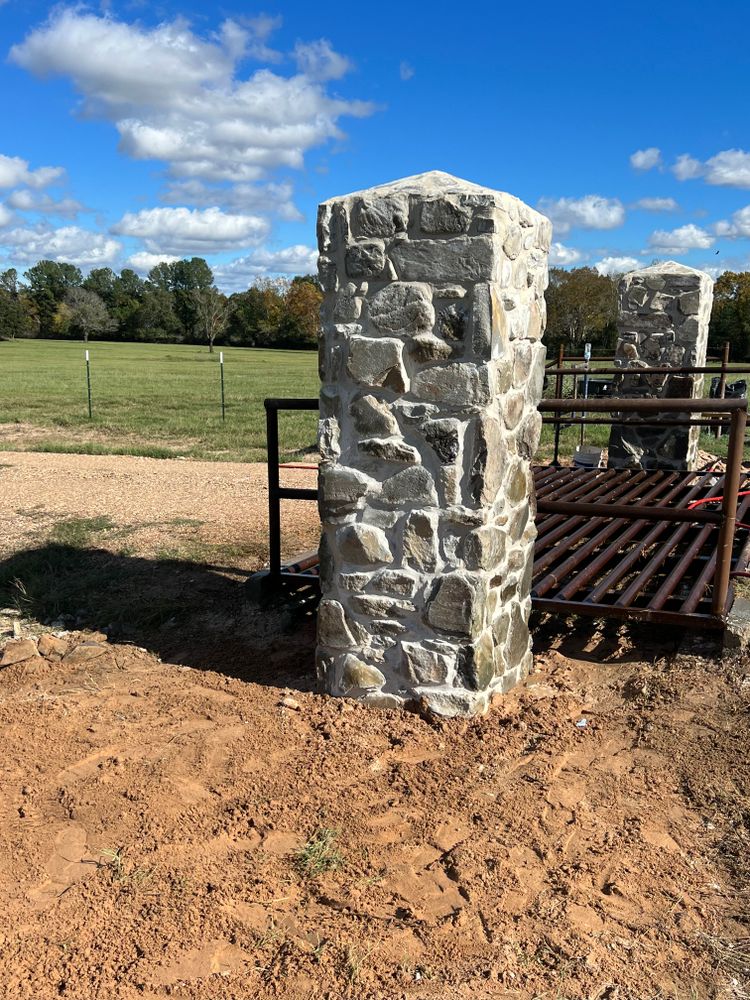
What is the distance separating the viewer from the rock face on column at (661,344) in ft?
28.3

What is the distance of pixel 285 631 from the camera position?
4.72 meters

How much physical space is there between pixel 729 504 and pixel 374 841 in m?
2.28

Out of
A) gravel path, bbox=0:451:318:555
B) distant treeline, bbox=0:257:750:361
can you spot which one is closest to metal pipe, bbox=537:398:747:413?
gravel path, bbox=0:451:318:555

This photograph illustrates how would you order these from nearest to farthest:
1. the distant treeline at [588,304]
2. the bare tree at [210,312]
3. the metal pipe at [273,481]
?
the metal pipe at [273,481]
the distant treeline at [588,304]
the bare tree at [210,312]

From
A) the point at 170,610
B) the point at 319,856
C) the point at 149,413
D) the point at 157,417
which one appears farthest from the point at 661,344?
the point at 149,413

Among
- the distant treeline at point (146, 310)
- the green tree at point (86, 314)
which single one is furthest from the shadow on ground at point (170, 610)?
the green tree at point (86, 314)

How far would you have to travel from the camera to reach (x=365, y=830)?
2824 millimetres

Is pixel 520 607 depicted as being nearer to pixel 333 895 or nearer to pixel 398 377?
pixel 398 377

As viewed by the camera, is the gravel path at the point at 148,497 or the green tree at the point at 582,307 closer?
the gravel path at the point at 148,497

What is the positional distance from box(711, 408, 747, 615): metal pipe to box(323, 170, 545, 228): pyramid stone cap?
136 cm

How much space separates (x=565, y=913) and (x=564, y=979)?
26cm

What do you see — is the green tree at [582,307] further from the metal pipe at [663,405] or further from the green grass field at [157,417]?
Answer: the metal pipe at [663,405]

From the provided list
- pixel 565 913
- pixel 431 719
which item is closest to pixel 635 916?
pixel 565 913

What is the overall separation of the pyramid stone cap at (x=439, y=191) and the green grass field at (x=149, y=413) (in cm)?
761
